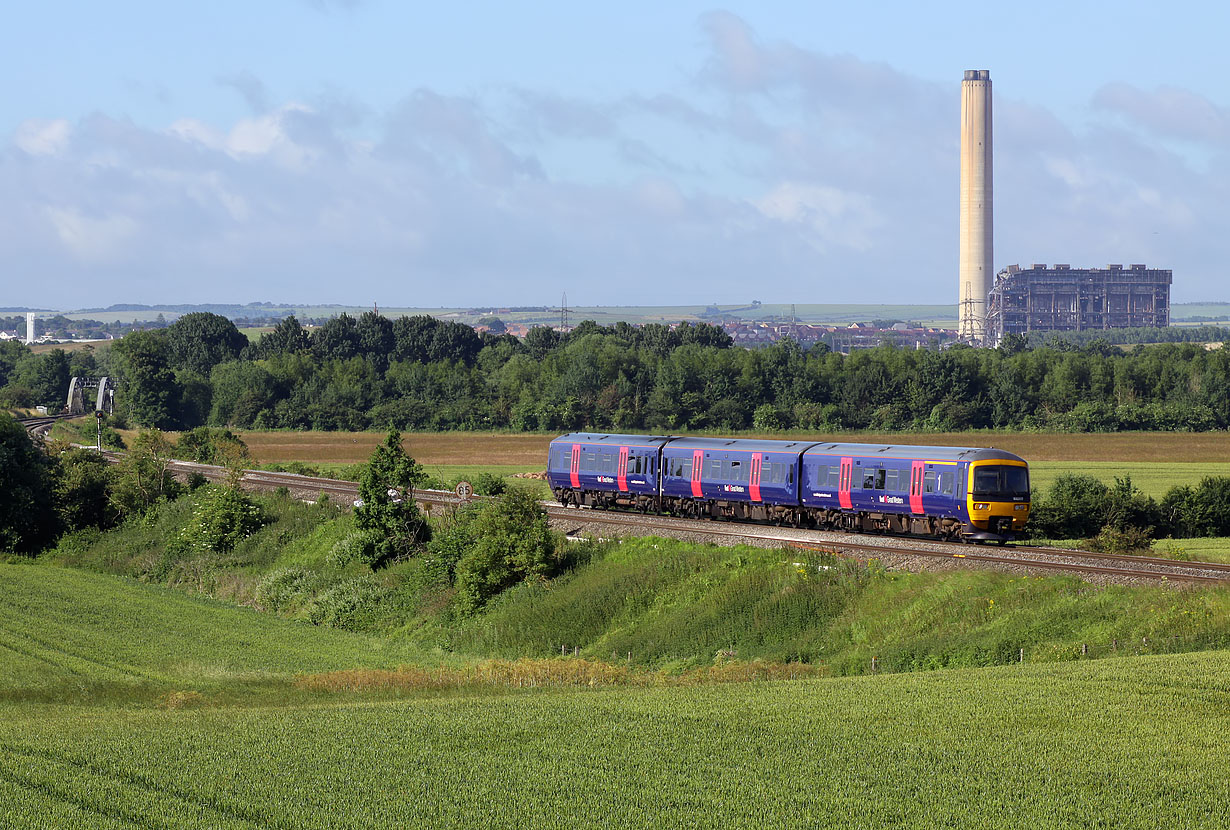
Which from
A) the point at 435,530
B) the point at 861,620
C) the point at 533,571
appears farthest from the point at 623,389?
the point at 861,620

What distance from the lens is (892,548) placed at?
3953cm

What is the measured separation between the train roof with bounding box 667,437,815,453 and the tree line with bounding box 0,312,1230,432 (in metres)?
74.3

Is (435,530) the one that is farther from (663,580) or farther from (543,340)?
(543,340)

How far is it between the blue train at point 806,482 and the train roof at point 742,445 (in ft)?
0.16

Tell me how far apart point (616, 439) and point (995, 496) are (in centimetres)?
1922

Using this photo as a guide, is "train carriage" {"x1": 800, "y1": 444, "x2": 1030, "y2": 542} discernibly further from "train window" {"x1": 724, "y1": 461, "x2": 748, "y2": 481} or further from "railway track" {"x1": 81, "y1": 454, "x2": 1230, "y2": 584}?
"train window" {"x1": 724, "y1": 461, "x2": 748, "y2": 481}

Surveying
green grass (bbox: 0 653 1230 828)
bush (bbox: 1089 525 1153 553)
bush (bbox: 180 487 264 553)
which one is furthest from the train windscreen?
bush (bbox: 180 487 264 553)

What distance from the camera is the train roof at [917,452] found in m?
41.6

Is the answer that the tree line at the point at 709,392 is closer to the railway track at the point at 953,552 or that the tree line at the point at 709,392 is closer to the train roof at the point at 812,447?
the train roof at the point at 812,447

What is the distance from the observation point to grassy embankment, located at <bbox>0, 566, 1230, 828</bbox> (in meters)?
18.9

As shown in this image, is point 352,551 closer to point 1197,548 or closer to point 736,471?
point 736,471

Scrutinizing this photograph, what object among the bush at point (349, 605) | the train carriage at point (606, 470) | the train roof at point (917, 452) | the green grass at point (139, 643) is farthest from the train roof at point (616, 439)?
the green grass at point (139, 643)

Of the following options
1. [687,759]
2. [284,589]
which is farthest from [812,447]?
[687,759]

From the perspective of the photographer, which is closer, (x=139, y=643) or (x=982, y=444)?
(x=139, y=643)
